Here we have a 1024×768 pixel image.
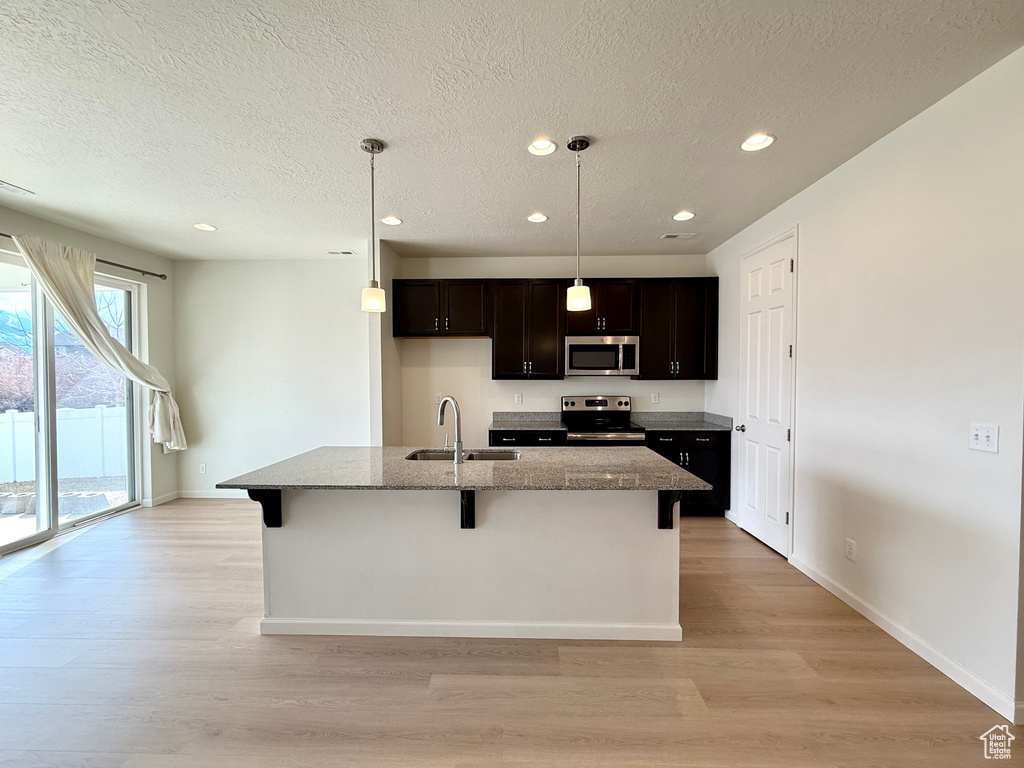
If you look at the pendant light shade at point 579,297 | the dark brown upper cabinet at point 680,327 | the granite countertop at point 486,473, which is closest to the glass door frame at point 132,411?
the granite countertop at point 486,473

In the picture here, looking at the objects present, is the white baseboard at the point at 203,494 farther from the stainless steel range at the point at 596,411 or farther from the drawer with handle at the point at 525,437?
the stainless steel range at the point at 596,411

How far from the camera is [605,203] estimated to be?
3.13m

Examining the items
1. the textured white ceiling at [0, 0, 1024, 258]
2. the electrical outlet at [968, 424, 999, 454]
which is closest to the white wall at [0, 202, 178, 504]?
the textured white ceiling at [0, 0, 1024, 258]

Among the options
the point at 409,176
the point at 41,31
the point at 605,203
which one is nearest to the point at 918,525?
the point at 605,203

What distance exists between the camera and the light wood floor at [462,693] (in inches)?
62.0

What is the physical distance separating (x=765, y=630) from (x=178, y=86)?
12.0 feet

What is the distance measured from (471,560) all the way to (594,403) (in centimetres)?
264

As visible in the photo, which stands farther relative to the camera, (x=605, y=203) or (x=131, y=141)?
(x=605, y=203)

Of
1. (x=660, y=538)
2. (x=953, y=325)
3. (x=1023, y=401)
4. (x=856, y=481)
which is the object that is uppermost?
(x=953, y=325)

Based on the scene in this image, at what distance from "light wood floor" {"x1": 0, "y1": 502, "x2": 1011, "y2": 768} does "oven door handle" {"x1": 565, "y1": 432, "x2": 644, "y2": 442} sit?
1525 millimetres

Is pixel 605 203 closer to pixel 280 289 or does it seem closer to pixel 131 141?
pixel 131 141

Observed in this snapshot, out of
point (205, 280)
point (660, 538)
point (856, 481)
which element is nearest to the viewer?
point (660, 538)

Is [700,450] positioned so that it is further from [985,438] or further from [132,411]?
[132,411]

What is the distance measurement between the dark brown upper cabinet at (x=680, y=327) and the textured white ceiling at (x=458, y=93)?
1206 millimetres
